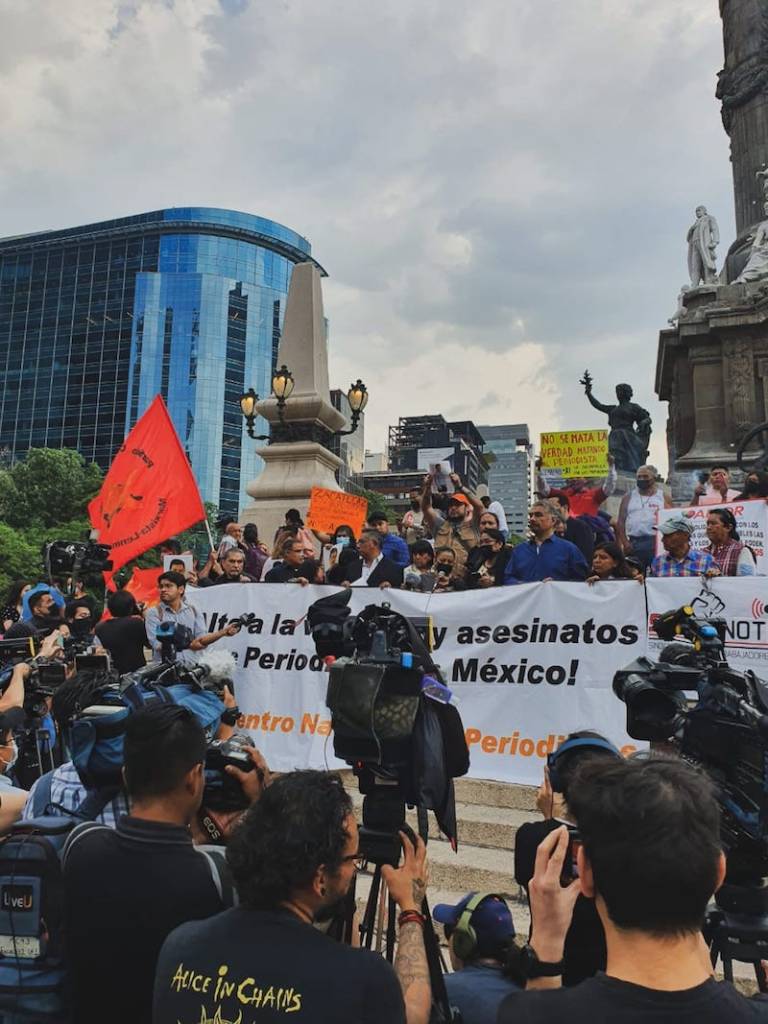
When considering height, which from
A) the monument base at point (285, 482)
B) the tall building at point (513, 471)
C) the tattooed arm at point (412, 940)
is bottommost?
the tattooed arm at point (412, 940)

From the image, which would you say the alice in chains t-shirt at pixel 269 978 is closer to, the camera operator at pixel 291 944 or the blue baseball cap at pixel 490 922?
the camera operator at pixel 291 944

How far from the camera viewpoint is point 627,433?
20.5 m

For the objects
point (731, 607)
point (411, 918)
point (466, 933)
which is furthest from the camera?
point (731, 607)

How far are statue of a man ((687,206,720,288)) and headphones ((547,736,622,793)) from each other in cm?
1930

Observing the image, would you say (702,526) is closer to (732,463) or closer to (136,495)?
(136,495)

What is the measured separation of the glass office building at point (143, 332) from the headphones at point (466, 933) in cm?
9496

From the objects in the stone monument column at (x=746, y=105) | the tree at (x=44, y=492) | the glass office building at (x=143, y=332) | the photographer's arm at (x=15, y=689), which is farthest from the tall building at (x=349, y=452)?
the photographer's arm at (x=15, y=689)

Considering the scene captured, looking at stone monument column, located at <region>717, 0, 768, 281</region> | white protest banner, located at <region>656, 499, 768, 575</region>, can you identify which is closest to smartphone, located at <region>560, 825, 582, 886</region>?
white protest banner, located at <region>656, 499, 768, 575</region>

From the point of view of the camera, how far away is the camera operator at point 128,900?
2068 mm

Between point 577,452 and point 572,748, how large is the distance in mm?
19018

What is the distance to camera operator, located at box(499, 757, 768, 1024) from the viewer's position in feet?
4.58

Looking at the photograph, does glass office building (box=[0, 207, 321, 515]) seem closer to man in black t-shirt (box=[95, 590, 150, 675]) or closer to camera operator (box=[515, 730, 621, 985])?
man in black t-shirt (box=[95, 590, 150, 675])

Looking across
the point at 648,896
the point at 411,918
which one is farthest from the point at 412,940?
the point at 648,896

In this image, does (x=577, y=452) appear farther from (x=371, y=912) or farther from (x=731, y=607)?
(x=371, y=912)
